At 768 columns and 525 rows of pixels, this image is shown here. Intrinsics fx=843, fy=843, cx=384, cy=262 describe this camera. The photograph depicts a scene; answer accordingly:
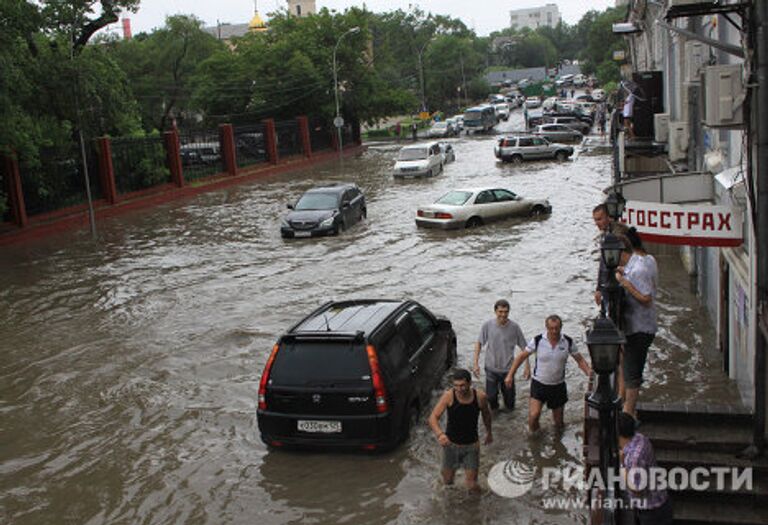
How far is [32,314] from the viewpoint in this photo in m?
17.7

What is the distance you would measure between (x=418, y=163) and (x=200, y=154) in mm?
11277

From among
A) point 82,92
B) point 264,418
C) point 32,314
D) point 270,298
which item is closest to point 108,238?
point 82,92

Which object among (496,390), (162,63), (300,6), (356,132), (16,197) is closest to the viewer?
(496,390)

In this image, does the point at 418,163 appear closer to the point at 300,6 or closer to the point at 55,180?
the point at 55,180

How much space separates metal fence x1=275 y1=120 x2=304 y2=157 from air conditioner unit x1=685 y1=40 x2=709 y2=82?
38.3 m

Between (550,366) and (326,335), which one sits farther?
(326,335)

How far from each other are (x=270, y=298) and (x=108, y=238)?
11961mm

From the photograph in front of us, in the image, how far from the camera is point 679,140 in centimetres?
1507

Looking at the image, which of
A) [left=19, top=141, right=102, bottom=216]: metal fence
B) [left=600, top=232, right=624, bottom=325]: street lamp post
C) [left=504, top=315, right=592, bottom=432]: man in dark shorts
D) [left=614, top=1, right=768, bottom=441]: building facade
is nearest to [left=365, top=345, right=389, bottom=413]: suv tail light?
[left=504, top=315, right=592, bottom=432]: man in dark shorts

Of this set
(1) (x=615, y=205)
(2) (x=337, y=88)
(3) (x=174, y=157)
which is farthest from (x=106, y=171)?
(1) (x=615, y=205)

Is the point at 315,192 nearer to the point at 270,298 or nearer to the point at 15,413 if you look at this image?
the point at 270,298

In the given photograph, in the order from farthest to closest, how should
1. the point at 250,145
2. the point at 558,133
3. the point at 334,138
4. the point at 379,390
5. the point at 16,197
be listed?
the point at 334,138 < the point at 558,133 < the point at 250,145 < the point at 16,197 < the point at 379,390

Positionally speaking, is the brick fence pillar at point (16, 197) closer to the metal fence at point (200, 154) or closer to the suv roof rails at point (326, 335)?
the metal fence at point (200, 154)

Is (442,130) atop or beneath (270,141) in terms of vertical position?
beneath
